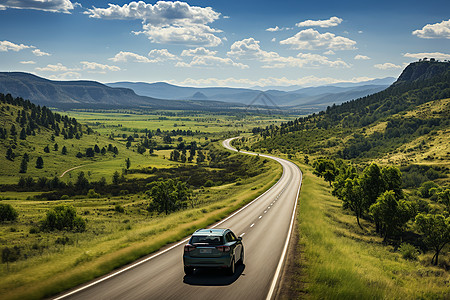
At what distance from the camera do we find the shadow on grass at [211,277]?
1411 cm

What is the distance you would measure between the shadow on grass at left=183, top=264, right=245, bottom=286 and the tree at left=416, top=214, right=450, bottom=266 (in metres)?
37.5

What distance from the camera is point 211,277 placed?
1489 centimetres

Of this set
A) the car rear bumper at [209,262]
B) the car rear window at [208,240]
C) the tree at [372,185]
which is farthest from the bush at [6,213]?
the tree at [372,185]

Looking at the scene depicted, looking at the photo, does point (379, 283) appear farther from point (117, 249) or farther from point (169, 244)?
point (117, 249)

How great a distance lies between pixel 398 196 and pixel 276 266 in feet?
142

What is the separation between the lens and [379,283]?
1598 centimetres

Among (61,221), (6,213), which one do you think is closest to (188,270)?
(61,221)

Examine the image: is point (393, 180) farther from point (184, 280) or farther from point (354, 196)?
point (184, 280)

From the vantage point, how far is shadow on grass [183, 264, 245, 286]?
14109 millimetres

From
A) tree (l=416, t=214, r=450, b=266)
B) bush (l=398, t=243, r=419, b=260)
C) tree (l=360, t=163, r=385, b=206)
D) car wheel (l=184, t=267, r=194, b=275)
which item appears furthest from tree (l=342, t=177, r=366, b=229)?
car wheel (l=184, t=267, r=194, b=275)

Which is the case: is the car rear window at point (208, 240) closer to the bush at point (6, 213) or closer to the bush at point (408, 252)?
the bush at point (408, 252)

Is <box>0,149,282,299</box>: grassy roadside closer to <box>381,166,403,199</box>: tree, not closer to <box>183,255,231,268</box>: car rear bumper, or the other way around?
<box>183,255,231,268</box>: car rear bumper

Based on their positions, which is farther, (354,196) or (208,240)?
(354,196)

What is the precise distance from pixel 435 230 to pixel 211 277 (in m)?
39.6
